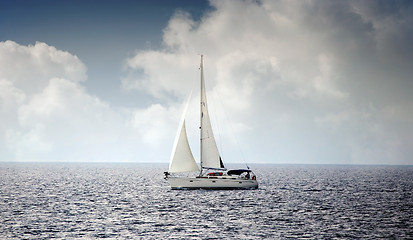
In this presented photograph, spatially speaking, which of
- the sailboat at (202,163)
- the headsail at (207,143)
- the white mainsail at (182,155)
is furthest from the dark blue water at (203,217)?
the headsail at (207,143)

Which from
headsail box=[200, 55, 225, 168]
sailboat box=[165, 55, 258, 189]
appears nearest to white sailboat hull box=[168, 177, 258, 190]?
sailboat box=[165, 55, 258, 189]

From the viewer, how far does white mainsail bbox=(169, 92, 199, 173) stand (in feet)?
180

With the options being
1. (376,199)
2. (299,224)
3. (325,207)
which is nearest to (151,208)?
(299,224)

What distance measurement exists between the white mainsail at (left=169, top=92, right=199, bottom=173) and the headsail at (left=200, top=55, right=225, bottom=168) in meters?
2.34

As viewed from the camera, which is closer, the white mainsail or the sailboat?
the white mainsail

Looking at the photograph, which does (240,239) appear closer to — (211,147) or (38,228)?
(38,228)

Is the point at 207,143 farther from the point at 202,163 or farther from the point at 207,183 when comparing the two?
the point at 207,183

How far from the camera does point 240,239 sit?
28906 mm

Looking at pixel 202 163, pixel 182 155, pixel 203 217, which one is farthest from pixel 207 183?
pixel 203 217

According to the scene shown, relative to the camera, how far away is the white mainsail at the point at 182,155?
180 ft

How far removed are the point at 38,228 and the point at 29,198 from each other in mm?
23063

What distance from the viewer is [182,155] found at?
55.2 meters

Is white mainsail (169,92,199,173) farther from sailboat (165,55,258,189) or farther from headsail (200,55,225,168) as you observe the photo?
Answer: headsail (200,55,225,168)

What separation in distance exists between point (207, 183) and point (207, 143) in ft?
19.0
